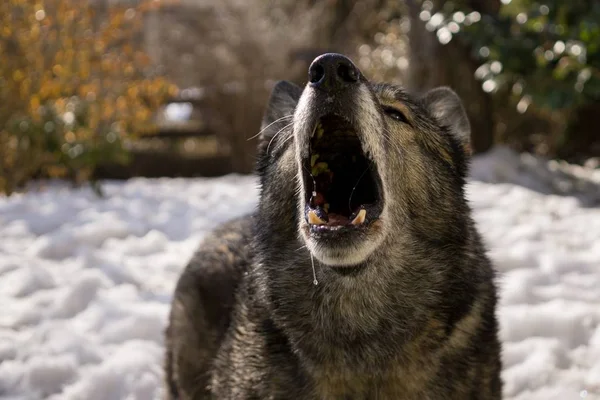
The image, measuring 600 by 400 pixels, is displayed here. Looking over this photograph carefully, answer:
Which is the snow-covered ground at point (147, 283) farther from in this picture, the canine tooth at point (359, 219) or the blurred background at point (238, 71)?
the canine tooth at point (359, 219)

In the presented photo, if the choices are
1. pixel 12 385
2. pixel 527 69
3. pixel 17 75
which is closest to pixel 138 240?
pixel 12 385

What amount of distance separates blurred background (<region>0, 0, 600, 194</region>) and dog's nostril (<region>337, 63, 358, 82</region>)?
13.6 feet

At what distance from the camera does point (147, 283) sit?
502cm

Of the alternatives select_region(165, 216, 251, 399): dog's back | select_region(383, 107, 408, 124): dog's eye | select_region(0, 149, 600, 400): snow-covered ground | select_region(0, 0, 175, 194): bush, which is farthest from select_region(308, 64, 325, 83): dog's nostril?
select_region(0, 0, 175, 194): bush

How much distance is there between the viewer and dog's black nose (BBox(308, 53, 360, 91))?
→ 7.34 feet

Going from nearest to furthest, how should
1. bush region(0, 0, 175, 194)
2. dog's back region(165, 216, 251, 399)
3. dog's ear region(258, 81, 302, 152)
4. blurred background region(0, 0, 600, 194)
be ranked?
1. dog's ear region(258, 81, 302, 152)
2. dog's back region(165, 216, 251, 399)
3. blurred background region(0, 0, 600, 194)
4. bush region(0, 0, 175, 194)

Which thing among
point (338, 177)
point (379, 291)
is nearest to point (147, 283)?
point (338, 177)

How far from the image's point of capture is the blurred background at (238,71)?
23.3 feet

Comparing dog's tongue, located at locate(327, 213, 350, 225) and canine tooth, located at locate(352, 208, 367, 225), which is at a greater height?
canine tooth, located at locate(352, 208, 367, 225)

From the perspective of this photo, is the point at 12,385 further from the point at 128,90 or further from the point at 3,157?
the point at 128,90

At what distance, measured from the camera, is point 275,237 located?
109 inches

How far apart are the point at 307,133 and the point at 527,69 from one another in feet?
17.6

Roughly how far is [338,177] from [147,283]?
2.75 meters

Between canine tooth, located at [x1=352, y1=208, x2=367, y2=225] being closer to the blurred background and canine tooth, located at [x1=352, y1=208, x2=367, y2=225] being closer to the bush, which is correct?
the blurred background
